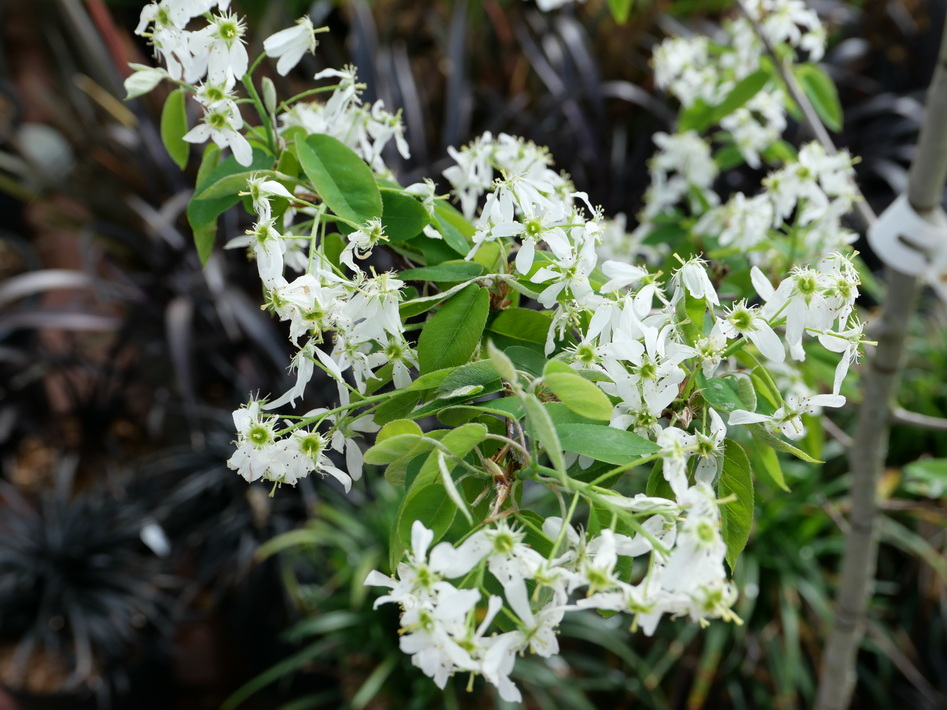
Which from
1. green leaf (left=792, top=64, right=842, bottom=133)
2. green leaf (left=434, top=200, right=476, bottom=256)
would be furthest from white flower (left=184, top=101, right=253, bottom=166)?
green leaf (left=792, top=64, right=842, bottom=133)

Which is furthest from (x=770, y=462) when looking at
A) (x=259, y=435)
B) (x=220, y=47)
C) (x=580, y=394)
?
(x=220, y=47)

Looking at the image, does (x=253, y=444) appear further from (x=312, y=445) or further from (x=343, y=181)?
(x=343, y=181)

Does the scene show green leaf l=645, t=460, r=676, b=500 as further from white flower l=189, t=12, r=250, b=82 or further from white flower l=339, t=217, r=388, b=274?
white flower l=189, t=12, r=250, b=82

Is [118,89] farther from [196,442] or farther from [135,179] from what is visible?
[196,442]

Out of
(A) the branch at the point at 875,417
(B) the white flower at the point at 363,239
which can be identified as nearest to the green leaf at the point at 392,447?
(B) the white flower at the point at 363,239

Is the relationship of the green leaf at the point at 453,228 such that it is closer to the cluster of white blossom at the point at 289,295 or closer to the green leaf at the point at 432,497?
the cluster of white blossom at the point at 289,295

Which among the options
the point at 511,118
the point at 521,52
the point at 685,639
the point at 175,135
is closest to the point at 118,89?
the point at 511,118

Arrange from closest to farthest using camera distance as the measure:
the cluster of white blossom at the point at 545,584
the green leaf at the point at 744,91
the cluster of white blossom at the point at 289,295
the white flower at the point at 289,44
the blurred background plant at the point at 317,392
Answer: the cluster of white blossom at the point at 545,584 → the cluster of white blossom at the point at 289,295 → the white flower at the point at 289,44 → the green leaf at the point at 744,91 → the blurred background plant at the point at 317,392
